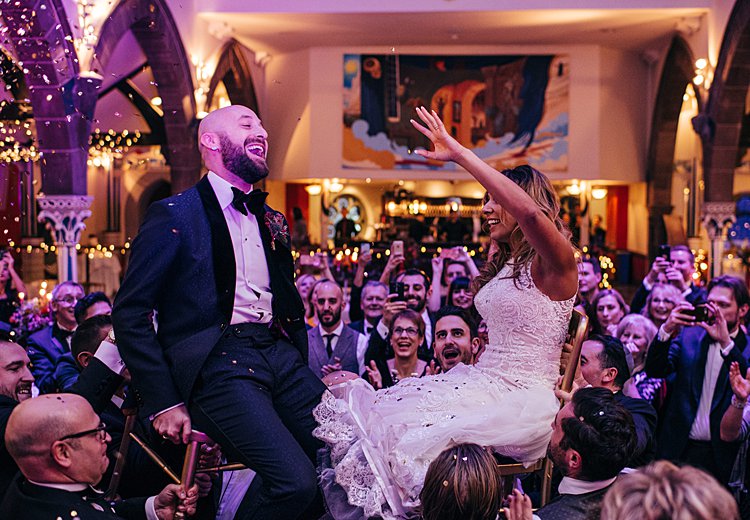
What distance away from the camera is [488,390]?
2.89m

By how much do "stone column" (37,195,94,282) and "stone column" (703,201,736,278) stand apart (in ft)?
28.7

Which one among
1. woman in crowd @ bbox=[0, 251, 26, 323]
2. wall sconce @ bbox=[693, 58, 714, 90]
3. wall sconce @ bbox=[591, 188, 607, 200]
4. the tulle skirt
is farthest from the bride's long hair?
wall sconce @ bbox=[591, 188, 607, 200]

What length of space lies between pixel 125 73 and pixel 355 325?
28.8 ft

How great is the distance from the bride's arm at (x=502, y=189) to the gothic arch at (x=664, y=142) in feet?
46.0

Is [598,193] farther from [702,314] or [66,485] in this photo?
[66,485]

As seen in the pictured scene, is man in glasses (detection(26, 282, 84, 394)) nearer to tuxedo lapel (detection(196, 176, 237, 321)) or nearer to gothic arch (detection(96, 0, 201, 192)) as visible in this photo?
tuxedo lapel (detection(196, 176, 237, 321))

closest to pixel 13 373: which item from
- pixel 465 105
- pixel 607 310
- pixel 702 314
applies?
pixel 702 314

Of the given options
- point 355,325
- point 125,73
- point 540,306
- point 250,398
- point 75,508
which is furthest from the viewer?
point 125,73

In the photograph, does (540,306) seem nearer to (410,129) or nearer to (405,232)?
(410,129)

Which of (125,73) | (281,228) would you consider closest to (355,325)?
(281,228)

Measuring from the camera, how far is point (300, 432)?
9.42 ft

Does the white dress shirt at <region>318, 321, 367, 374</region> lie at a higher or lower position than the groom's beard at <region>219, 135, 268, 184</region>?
lower

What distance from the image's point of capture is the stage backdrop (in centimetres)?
1672

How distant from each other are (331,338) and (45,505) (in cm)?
354
